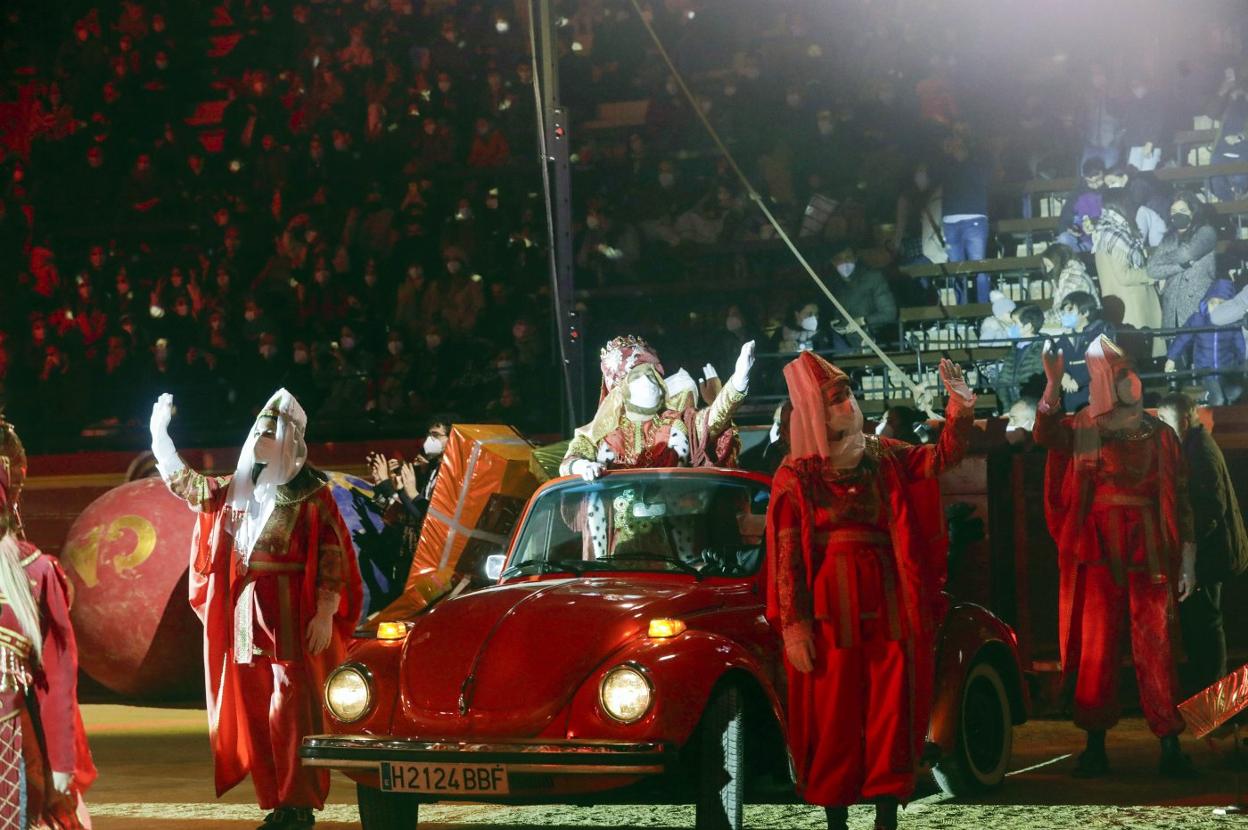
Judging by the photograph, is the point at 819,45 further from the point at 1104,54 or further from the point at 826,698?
the point at 826,698

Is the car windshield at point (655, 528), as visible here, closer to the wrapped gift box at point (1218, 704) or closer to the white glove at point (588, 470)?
the white glove at point (588, 470)

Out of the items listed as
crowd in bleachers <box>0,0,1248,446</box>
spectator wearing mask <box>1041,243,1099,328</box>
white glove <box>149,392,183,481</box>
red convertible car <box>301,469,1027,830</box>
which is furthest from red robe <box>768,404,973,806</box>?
spectator wearing mask <box>1041,243,1099,328</box>

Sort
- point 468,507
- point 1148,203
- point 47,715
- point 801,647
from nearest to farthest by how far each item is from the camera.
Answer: point 47,715
point 801,647
point 468,507
point 1148,203

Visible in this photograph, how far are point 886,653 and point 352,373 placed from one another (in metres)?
11.3

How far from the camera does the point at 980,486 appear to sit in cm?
1011

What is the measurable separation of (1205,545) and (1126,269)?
5.95 metres

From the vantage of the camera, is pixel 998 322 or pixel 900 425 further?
pixel 998 322

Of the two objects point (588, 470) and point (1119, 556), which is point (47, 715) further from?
point (1119, 556)

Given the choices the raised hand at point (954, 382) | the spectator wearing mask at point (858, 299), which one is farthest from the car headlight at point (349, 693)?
the spectator wearing mask at point (858, 299)

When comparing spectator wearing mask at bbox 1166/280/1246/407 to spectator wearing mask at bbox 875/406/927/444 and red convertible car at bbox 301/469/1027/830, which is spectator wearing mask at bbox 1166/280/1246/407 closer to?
spectator wearing mask at bbox 875/406/927/444

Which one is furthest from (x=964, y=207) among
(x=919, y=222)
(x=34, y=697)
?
(x=34, y=697)

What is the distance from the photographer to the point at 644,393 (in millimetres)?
8930

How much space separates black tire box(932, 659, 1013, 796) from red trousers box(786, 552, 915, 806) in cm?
97

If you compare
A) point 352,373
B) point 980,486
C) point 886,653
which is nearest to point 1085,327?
point 980,486
